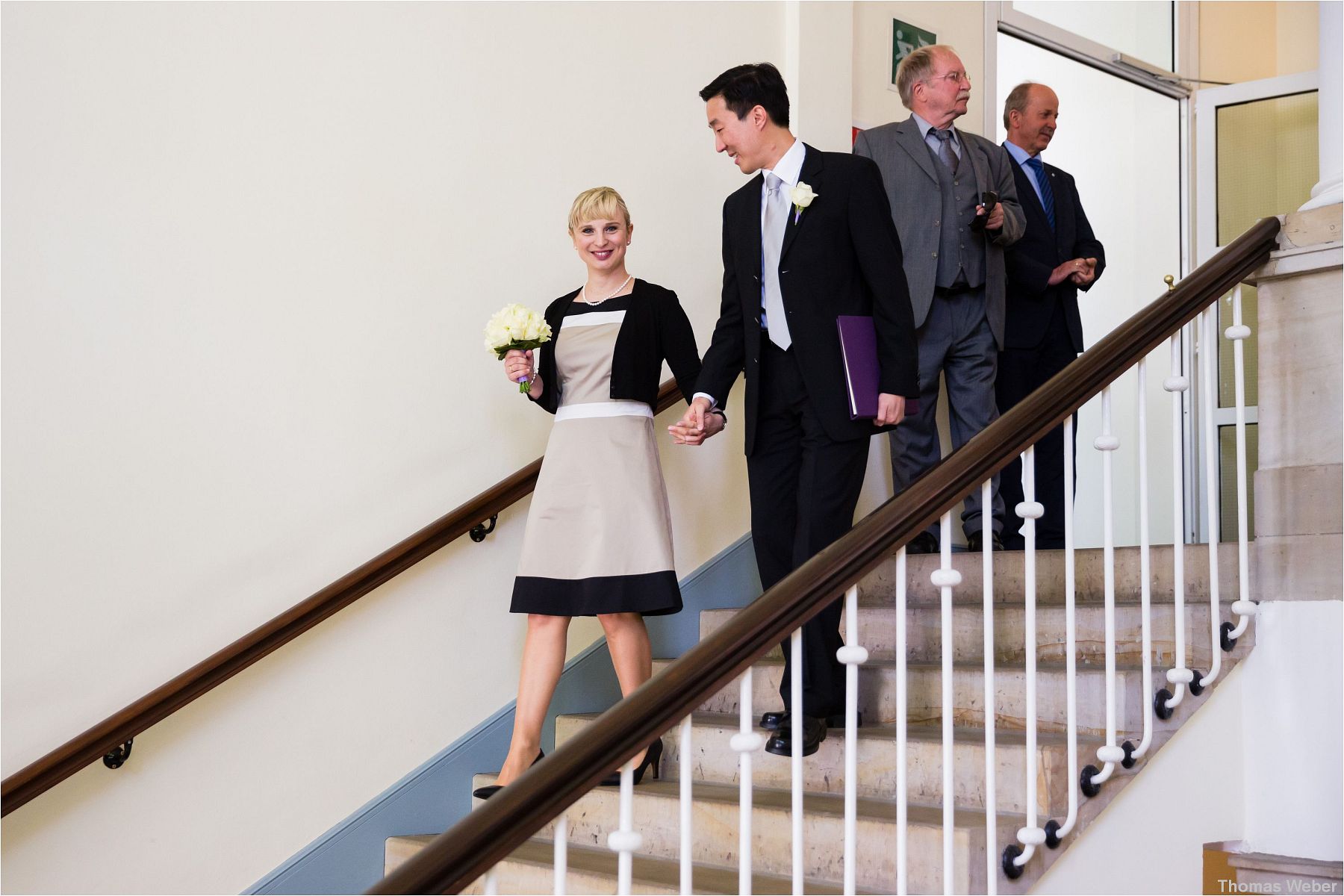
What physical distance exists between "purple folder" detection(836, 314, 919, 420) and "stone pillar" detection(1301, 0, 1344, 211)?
1.01 metres

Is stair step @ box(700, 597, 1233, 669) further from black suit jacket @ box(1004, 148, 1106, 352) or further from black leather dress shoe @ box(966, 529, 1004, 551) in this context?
black suit jacket @ box(1004, 148, 1106, 352)

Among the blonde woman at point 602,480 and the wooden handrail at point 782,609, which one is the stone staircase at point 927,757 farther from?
the wooden handrail at point 782,609

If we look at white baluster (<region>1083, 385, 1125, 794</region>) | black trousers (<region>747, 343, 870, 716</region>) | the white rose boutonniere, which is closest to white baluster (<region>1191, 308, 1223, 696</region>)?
white baluster (<region>1083, 385, 1125, 794</region>)

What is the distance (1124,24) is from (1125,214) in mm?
817

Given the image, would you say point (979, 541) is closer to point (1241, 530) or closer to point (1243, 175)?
point (1241, 530)

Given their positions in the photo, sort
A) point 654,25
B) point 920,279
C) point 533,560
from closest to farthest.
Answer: point 533,560 < point 920,279 < point 654,25

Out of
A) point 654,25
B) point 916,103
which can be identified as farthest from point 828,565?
point 654,25

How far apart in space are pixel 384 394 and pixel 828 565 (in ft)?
5.98

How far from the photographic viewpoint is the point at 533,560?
3.13 m

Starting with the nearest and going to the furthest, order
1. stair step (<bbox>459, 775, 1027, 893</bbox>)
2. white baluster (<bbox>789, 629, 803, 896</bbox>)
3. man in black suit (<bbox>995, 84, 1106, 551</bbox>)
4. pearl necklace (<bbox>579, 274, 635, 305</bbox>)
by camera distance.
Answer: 1. white baluster (<bbox>789, 629, 803, 896</bbox>)
2. stair step (<bbox>459, 775, 1027, 893</bbox>)
3. pearl necklace (<bbox>579, 274, 635, 305</bbox>)
4. man in black suit (<bbox>995, 84, 1106, 551</bbox>)

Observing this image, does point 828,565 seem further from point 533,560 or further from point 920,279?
point 920,279

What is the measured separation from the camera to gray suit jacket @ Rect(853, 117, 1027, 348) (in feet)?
12.6

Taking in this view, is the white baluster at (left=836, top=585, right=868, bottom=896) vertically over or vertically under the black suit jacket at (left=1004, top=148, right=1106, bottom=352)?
under

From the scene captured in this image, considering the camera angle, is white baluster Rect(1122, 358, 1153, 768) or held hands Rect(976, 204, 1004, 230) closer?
white baluster Rect(1122, 358, 1153, 768)
